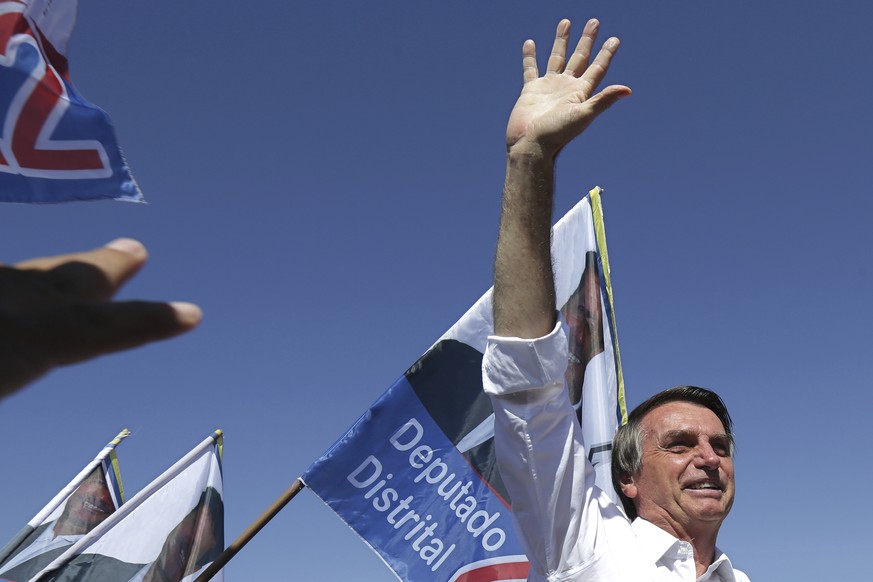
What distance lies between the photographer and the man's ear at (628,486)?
409 centimetres

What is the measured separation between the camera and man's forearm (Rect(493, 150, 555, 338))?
307cm

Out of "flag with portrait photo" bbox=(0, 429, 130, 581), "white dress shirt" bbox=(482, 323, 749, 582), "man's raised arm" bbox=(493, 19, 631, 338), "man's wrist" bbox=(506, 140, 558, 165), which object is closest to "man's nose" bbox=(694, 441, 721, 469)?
"white dress shirt" bbox=(482, 323, 749, 582)

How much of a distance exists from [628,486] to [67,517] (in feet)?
18.9

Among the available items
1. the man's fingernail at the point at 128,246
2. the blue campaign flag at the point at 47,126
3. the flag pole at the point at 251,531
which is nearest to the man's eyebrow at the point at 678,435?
the blue campaign flag at the point at 47,126

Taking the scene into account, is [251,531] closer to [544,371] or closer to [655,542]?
[655,542]

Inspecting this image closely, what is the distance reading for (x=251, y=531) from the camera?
6.05 m

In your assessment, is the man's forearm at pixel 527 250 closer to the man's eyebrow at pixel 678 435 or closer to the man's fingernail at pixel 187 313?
the man's eyebrow at pixel 678 435

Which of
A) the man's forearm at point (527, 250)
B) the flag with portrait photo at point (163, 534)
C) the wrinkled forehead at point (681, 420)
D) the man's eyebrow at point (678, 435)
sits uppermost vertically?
the man's forearm at point (527, 250)

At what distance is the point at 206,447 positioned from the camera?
8.06m

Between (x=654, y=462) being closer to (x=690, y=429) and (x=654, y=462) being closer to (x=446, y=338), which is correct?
(x=690, y=429)

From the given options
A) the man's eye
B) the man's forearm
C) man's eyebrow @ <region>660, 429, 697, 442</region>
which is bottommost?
the man's eye

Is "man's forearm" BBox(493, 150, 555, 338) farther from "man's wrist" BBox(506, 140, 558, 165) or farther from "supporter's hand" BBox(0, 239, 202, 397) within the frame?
"supporter's hand" BBox(0, 239, 202, 397)

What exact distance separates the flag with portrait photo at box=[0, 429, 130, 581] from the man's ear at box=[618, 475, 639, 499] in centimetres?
520

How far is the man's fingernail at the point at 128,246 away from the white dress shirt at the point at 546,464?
2.08 m
